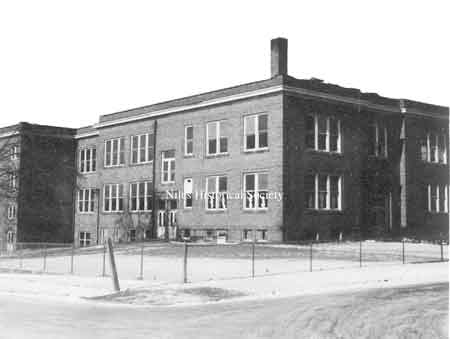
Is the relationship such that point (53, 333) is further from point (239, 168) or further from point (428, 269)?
point (239, 168)

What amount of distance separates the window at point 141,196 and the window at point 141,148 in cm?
164

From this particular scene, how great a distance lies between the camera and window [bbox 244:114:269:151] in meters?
39.9

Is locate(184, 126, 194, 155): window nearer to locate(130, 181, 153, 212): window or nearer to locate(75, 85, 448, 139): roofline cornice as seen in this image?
locate(75, 85, 448, 139): roofline cornice

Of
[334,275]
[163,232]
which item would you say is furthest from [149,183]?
[334,275]

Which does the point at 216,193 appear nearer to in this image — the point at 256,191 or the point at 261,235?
the point at 256,191

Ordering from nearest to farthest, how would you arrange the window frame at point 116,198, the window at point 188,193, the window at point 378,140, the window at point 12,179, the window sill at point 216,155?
the window sill at point 216,155, the window at point 378,140, the window at point 188,193, the window at point 12,179, the window frame at point 116,198

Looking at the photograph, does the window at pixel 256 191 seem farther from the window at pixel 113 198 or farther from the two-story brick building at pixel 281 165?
the window at pixel 113 198

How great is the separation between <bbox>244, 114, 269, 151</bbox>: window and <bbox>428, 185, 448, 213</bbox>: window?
13.2 m

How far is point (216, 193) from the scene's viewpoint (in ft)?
140

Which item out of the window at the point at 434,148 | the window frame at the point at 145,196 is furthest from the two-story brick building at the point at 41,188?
the window at the point at 434,148

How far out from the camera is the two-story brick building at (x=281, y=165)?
129ft

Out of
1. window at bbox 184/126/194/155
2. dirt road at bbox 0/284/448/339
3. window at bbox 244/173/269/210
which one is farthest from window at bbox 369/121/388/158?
dirt road at bbox 0/284/448/339

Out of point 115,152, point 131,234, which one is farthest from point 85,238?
point 115,152

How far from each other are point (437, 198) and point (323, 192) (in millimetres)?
10219
